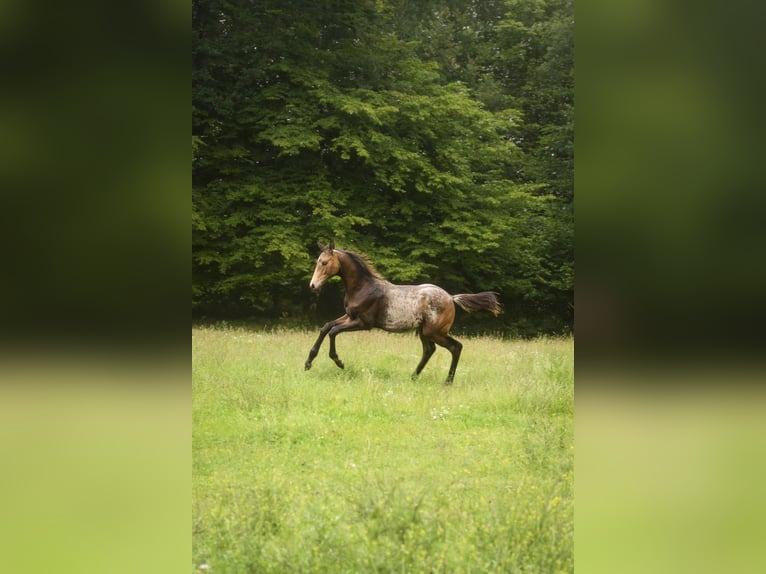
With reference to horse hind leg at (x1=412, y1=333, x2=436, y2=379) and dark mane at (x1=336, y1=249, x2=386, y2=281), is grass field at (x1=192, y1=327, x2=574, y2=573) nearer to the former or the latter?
horse hind leg at (x1=412, y1=333, x2=436, y2=379)

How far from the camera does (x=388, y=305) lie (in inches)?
179

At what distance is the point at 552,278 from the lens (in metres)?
4.19

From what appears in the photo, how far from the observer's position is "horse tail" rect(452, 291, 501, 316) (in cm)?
438

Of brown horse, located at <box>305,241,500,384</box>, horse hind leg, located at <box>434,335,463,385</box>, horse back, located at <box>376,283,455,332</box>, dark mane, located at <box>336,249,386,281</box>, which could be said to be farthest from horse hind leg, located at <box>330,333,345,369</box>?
horse hind leg, located at <box>434,335,463,385</box>

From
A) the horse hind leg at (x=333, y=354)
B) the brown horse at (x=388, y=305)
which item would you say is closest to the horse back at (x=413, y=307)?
the brown horse at (x=388, y=305)

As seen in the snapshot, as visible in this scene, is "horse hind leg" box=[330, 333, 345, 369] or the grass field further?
"horse hind leg" box=[330, 333, 345, 369]

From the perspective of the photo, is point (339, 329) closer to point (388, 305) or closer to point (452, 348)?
point (388, 305)

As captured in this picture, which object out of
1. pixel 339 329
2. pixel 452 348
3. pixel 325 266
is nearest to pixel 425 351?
pixel 452 348

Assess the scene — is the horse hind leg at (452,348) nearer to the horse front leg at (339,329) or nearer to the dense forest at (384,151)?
the dense forest at (384,151)

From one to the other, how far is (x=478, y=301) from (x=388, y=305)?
0.63 m
